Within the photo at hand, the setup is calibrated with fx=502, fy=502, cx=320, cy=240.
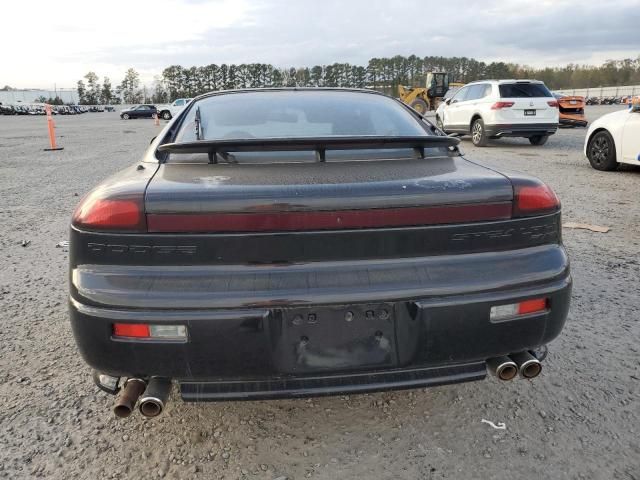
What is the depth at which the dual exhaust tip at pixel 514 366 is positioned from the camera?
1980 mm

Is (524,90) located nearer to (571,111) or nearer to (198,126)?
(571,111)

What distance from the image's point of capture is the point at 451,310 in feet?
5.89

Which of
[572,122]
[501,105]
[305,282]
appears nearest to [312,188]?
[305,282]

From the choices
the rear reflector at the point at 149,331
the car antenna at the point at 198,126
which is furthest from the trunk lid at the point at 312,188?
the car antenna at the point at 198,126

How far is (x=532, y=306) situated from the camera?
6.30 feet

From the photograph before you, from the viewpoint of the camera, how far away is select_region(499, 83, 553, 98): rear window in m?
12.4

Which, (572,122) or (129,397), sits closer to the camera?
(129,397)

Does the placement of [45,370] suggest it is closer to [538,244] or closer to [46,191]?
[538,244]

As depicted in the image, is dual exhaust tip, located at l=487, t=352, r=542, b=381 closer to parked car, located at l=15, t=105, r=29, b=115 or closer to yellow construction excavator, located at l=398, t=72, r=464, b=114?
yellow construction excavator, located at l=398, t=72, r=464, b=114

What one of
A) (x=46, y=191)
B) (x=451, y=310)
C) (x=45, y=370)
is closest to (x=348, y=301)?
(x=451, y=310)

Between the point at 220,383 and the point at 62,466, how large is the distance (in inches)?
30.1

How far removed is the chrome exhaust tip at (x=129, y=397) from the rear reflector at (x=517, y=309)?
135cm

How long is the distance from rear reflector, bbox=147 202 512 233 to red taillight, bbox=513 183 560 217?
0.89 feet

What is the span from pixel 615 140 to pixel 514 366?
7801 mm
